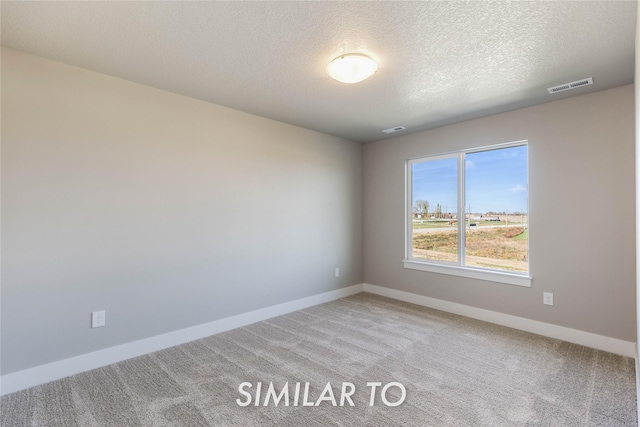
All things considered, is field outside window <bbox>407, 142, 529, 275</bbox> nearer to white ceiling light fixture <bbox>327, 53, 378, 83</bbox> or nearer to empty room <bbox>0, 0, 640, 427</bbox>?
empty room <bbox>0, 0, 640, 427</bbox>

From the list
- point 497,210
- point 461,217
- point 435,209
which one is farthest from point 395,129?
point 497,210

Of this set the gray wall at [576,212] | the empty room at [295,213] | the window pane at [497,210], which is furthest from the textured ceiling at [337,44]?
the window pane at [497,210]

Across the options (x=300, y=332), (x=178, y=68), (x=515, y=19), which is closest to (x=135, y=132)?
(x=178, y=68)

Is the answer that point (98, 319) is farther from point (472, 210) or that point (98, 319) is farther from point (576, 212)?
point (576, 212)

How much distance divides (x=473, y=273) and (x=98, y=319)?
3.91 metres

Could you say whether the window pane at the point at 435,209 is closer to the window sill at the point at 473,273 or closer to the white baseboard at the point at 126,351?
the window sill at the point at 473,273

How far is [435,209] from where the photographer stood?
4266mm

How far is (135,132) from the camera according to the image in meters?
2.73

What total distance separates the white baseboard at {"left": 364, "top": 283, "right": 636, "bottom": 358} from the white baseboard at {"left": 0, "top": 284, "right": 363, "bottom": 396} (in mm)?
1671

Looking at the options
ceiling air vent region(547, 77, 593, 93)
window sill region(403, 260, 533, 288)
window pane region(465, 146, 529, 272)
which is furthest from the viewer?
window pane region(465, 146, 529, 272)

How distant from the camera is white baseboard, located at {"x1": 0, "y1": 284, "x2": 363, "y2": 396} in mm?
2193

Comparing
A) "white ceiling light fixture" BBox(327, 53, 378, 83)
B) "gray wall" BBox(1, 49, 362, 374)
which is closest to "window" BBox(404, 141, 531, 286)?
"gray wall" BBox(1, 49, 362, 374)

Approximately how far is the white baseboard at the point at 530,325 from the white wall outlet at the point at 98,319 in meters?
3.54

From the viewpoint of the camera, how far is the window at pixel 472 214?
348 cm
